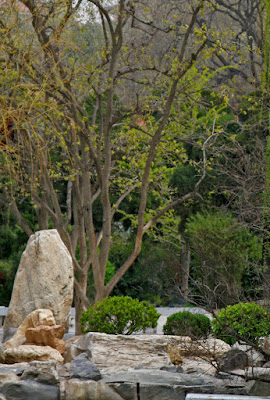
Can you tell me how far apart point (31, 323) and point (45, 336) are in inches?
14.6

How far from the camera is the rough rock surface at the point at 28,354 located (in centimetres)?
717

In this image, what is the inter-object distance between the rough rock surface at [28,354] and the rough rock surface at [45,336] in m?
0.31

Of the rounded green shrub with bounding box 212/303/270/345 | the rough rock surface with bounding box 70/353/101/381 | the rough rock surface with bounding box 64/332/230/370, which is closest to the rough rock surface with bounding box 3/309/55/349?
the rough rock surface with bounding box 64/332/230/370

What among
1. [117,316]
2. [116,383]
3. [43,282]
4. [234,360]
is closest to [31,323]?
[43,282]

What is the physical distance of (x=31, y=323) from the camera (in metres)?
7.99

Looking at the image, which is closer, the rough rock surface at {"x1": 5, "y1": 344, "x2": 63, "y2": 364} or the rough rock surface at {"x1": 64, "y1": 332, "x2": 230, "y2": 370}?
the rough rock surface at {"x1": 64, "y1": 332, "x2": 230, "y2": 370}

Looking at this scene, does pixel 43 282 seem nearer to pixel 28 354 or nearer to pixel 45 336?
pixel 45 336

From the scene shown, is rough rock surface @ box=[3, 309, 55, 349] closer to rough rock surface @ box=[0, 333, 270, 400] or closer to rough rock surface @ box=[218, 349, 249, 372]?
rough rock surface @ box=[0, 333, 270, 400]

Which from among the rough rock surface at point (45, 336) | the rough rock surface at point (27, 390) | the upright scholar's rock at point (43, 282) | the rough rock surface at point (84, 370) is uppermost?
the upright scholar's rock at point (43, 282)

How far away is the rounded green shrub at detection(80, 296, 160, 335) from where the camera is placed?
801 centimetres

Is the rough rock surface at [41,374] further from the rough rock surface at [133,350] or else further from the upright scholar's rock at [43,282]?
the upright scholar's rock at [43,282]

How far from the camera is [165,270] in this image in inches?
645

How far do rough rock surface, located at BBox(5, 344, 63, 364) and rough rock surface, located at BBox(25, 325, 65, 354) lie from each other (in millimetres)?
315

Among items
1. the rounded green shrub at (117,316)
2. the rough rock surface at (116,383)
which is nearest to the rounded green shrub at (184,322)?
the rounded green shrub at (117,316)
